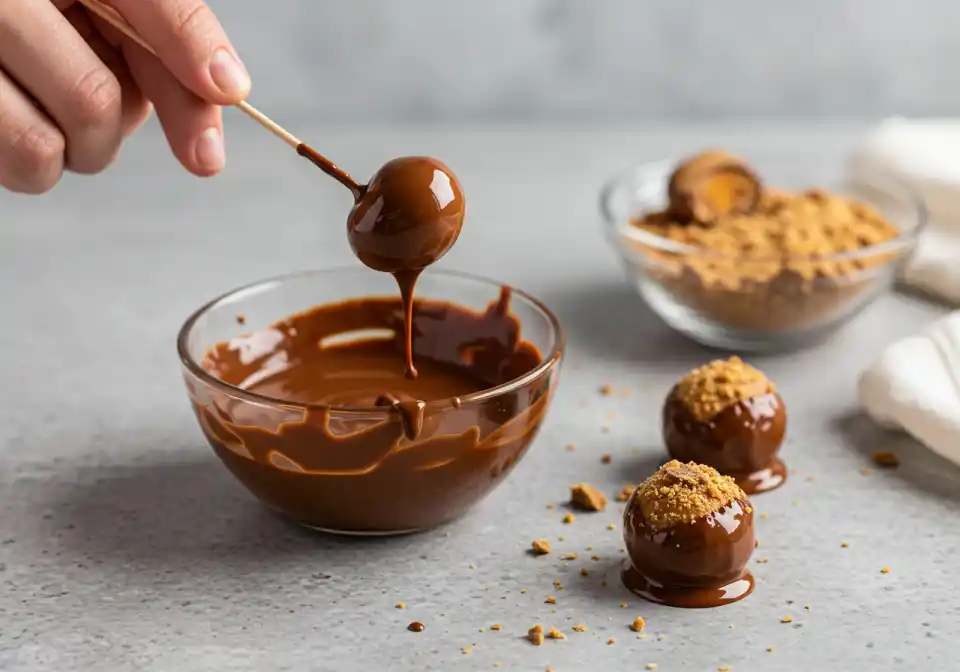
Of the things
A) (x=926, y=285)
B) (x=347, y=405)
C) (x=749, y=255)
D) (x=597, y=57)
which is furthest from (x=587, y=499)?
(x=597, y=57)

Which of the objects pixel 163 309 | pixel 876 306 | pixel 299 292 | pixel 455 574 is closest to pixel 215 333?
pixel 299 292

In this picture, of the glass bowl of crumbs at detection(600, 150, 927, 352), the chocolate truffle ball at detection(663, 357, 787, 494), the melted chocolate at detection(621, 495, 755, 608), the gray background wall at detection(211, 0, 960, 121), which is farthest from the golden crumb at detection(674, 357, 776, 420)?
the gray background wall at detection(211, 0, 960, 121)

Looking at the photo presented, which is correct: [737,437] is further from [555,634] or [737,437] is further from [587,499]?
[555,634]

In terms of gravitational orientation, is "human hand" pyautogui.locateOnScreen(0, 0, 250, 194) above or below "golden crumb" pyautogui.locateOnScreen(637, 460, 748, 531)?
above

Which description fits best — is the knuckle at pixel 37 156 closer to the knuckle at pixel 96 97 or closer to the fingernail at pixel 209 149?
the knuckle at pixel 96 97

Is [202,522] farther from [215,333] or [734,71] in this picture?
[734,71]

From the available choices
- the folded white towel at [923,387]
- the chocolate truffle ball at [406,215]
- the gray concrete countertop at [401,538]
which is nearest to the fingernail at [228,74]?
the chocolate truffle ball at [406,215]

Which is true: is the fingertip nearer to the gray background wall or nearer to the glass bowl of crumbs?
the glass bowl of crumbs
